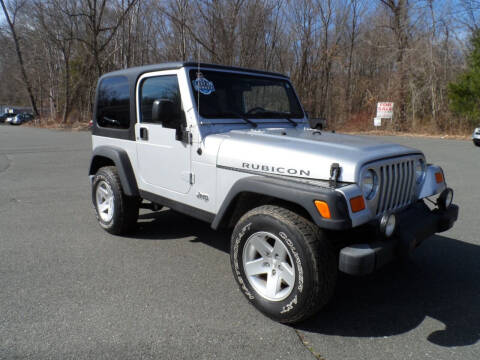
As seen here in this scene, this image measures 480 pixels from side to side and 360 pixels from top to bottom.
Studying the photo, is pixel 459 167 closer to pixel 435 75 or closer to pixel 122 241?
pixel 122 241

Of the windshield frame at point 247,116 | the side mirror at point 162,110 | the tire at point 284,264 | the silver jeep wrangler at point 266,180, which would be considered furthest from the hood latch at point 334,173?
the side mirror at point 162,110

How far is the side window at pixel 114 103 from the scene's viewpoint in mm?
4375

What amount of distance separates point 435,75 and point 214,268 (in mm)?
25325

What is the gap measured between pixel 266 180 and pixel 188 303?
3.96 ft

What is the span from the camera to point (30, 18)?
35344 millimetres

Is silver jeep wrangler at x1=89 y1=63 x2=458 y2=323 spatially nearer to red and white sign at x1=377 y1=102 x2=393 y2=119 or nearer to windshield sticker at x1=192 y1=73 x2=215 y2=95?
windshield sticker at x1=192 y1=73 x2=215 y2=95

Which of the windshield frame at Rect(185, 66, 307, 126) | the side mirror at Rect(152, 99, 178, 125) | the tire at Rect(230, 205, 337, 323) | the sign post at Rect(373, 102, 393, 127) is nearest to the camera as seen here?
the tire at Rect(230, 205, 337, 323)

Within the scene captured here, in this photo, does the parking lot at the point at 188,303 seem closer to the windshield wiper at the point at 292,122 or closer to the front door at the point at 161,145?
the front door at the point at 161,145

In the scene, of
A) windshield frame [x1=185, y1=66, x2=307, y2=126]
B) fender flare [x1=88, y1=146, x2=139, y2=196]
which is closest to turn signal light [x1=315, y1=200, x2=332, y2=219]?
windshield frame [x1=185, y1=66, x2=307, y2=126]

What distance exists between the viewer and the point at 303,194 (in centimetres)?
258

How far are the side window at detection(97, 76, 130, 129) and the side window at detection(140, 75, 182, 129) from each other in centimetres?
30

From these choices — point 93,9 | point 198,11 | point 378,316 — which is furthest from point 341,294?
point 93,9

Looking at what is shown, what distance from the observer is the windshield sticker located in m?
3.60

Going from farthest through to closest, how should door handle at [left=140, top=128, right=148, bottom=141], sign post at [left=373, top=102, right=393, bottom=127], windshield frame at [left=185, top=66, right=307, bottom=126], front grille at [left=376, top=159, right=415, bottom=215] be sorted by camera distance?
sign post at [left=373, top=102, right=393, bottom=127] < door handle at [left=140, top=128, right=148, bottom=141] < windshield frame at [left=185, top=66, right=307, bottom=126] < front grille at [left=376, top=159, right=415, bottom=215]
